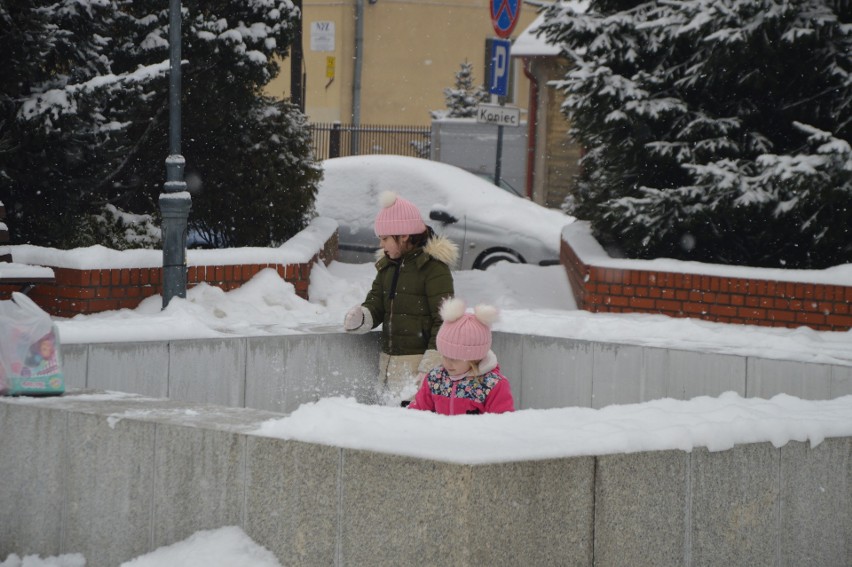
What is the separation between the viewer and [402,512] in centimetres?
385

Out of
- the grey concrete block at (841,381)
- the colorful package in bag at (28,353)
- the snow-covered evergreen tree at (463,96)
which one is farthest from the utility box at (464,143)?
the colorful package in bag at (28,353)

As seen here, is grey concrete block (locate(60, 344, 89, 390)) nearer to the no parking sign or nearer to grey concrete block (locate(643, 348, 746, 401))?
grey concrete block (locate(643, 348, 746, 401))

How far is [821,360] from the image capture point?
267 inches

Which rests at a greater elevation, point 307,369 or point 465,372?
point 465,372

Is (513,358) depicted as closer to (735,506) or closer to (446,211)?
(735,506)

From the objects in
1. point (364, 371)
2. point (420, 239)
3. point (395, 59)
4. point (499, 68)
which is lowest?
point (364, 371)

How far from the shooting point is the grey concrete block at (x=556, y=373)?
7.44 meters

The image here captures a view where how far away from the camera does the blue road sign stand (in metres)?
15.9

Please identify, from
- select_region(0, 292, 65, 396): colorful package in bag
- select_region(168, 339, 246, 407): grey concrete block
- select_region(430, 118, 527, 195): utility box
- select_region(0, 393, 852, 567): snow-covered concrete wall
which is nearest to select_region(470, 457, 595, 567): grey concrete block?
select_region(0, 393, 852, 567): snow-covered concrete wall

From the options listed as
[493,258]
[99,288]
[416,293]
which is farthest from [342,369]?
[493,258]

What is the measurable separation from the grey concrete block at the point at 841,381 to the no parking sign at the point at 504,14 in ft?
31.6

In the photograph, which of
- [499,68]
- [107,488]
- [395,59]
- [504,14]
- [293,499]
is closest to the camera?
[293,499]

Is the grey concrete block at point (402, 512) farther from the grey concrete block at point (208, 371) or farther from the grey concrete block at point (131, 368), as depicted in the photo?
the grey concrete block at point (208, 371)

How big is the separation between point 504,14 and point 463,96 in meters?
20.2
